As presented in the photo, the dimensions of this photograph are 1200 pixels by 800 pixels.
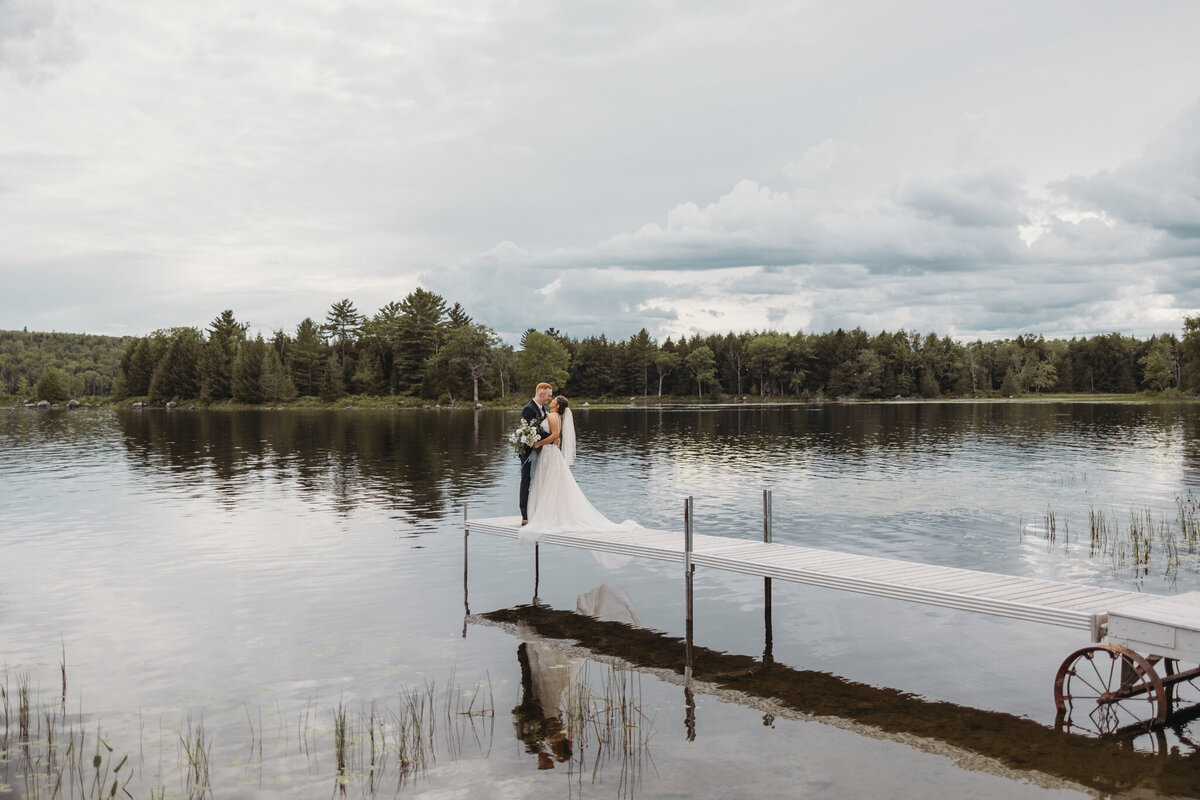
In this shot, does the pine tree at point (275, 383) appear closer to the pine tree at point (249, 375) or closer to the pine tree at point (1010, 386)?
the pine tree at point (249, 375)

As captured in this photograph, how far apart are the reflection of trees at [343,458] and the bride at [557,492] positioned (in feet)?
37.4

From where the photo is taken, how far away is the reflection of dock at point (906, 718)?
9.12 metres

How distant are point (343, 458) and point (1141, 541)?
38.9 meters

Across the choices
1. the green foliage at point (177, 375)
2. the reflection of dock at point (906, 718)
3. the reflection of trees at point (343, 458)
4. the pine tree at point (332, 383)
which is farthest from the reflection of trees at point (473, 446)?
the green foliage at point (177, 375)

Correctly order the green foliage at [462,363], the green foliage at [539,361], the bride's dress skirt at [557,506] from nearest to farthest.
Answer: the bride's dress skirt at [557,506] < the green foliage at [462,363] < the green foliage at [539,361]

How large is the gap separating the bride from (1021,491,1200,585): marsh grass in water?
11704 mm

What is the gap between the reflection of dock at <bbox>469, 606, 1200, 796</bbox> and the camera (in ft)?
29.9

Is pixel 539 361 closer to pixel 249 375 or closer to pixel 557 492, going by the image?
pixel 249 375

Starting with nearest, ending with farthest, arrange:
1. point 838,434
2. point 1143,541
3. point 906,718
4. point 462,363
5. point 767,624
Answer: point 906,718
point 767,624
point 1143,541
point 838,434
point 462,363

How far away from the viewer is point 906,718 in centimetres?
1073

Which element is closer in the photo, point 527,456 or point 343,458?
point 527,456

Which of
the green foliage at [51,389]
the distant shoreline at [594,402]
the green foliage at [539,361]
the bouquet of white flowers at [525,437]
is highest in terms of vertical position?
the green foliage at [539,361]

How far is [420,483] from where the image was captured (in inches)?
1462

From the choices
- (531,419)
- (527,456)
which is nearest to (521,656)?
(527,456)
